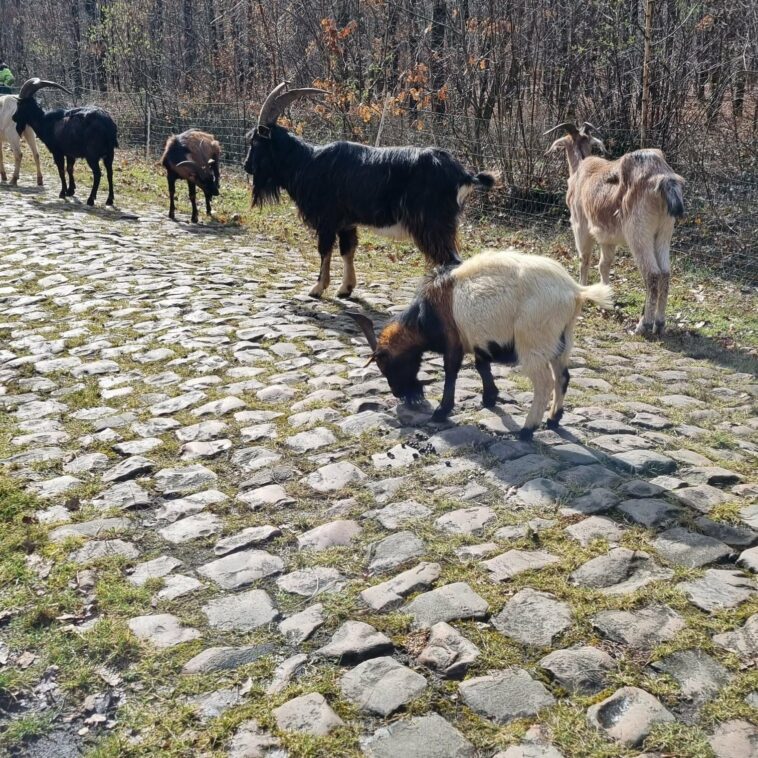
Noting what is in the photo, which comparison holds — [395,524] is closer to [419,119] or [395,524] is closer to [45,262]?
[45,262]

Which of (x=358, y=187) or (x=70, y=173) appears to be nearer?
(x=358, y=187)

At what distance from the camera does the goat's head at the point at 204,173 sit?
43.1 feet

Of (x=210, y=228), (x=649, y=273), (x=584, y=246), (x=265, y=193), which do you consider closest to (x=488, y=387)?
(x=649, y=273)

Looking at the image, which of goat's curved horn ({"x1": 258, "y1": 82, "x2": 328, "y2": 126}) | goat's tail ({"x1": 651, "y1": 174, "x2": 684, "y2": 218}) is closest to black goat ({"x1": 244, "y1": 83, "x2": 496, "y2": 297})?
goat's curved horn ({"x1": 258, "y1": 82, "x2": 328, "y2": 126})

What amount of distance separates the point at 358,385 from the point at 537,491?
210cm

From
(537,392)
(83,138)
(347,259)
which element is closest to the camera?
(537,392)

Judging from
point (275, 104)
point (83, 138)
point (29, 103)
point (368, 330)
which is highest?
point (29, 103)

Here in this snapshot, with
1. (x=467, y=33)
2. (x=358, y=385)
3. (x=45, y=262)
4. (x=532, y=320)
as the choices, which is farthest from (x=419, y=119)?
(x=532, y=320)

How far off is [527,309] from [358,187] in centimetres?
409

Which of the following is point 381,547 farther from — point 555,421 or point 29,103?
point 29,103

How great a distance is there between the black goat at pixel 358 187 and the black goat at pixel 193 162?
411 centimetres

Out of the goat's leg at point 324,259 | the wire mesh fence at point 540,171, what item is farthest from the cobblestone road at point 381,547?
the wire mesh fence at point 540,171

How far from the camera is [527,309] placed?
188 inches

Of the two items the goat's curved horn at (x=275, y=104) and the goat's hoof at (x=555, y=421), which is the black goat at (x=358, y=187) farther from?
the goat's hoof at (x=555, y=421)
